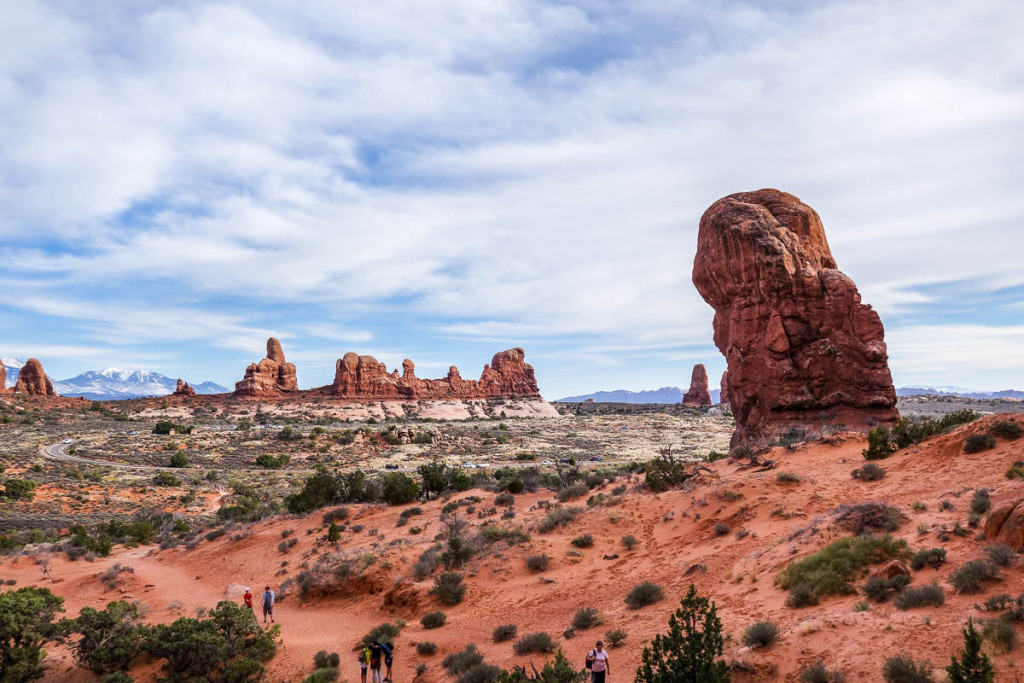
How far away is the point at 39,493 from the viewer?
36312 mm

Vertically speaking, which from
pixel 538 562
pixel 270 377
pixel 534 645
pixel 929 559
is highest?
pixel 270 377

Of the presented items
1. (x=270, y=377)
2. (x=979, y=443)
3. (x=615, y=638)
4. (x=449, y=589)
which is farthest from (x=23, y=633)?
(x=270, y=377)

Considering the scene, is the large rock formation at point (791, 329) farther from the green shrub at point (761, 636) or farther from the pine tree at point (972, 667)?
the pine tree at point (972, 667)

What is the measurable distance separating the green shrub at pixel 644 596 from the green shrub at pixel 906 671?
616 centimetres

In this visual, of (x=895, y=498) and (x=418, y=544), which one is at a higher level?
(x=895, y=498)

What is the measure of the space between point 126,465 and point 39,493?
34.5 feet

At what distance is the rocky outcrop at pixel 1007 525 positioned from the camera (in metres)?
9.64

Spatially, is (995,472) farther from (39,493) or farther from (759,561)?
(39,493)

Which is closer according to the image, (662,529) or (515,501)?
(662,529)

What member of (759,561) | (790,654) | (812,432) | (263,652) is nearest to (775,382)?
(812,432)

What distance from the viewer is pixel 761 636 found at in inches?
366

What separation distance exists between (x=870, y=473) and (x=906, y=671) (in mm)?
12020

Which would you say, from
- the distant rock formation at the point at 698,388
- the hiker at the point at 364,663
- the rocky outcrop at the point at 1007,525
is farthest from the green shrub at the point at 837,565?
the distant rock formation at the point at 698,388

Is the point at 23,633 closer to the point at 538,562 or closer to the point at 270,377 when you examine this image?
the point at 538,562
